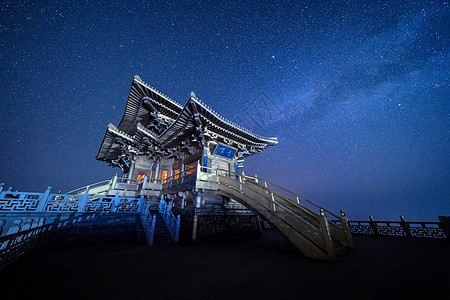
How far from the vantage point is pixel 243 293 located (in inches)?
109

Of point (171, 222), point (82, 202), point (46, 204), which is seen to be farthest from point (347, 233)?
point (46, 204)

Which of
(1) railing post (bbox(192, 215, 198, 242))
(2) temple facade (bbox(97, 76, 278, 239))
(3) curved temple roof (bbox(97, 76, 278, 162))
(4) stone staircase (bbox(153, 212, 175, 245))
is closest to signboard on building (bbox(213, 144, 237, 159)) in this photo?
(2) temple facade (bbox(97, 76, 278, 239))

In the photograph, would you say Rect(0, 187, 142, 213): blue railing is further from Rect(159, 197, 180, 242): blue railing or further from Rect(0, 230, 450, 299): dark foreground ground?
Rect(0, 230, 450, 299): dark foreground ground

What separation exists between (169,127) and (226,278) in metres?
10.4

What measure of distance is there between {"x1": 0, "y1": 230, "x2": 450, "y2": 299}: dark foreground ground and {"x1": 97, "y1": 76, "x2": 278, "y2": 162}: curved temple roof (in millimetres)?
8116

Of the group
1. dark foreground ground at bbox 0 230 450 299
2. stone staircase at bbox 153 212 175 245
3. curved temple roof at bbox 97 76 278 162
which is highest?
curved temple roof at bbox 97 76 278 162

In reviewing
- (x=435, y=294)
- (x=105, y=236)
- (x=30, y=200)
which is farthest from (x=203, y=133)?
(x=435, y=294)

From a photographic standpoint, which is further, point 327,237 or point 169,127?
point 169,127

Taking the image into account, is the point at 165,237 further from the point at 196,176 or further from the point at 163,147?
the point at 163,147

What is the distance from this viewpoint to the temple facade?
9781 millimetres

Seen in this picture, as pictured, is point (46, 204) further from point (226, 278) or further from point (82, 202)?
point (226, 278)

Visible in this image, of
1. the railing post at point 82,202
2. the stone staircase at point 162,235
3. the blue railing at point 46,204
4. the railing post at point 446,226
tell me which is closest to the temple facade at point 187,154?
the stone staircase at point 162,235

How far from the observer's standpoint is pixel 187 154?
14.0 metres

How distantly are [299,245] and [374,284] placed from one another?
2.45 meters
